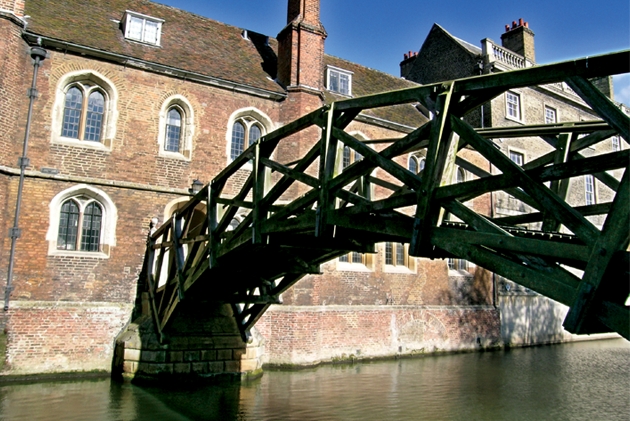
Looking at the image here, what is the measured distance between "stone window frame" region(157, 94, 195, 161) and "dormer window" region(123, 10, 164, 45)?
2175 millimetres

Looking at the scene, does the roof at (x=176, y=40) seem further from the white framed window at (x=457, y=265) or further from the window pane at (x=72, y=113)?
the white framed window at (x=457, y=265)

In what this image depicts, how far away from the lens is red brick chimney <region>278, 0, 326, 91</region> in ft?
56.3

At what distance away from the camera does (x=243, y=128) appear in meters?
16.8

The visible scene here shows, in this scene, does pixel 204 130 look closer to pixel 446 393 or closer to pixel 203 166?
pixel 203 166

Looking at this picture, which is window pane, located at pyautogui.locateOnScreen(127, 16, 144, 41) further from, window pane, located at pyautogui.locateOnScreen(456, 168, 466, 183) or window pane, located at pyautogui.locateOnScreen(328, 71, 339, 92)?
window pane, located at pyautogui.locateOnScreen(456, 168, 466, 183)

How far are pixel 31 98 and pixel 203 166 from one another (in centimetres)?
463

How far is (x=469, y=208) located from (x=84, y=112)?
12.2m

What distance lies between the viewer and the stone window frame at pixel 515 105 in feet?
77.6

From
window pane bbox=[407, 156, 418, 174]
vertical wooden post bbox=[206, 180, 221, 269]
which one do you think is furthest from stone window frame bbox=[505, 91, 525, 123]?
vertical wooden post bbox=[206, 180, 221, 269]

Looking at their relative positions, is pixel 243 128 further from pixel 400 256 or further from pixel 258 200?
pixel 258 200

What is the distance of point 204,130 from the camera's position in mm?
15844

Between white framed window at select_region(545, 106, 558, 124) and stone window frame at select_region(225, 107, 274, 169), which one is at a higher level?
white framed window at select_region(545, 106, 558, 124)

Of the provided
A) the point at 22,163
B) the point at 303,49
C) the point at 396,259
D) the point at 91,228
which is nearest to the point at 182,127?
the point at 91,228

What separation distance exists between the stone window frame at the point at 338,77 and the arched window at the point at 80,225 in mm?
9179
